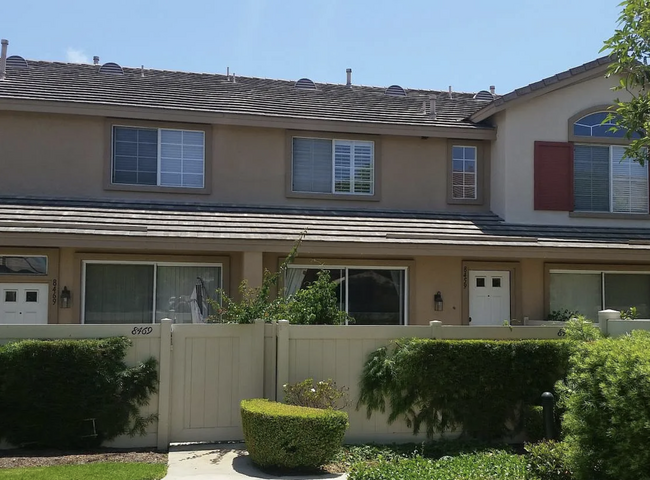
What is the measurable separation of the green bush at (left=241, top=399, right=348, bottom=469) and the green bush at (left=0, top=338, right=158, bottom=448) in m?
1.84

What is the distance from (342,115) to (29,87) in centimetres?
681

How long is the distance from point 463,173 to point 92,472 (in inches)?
435

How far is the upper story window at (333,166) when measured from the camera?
1544 centimetres

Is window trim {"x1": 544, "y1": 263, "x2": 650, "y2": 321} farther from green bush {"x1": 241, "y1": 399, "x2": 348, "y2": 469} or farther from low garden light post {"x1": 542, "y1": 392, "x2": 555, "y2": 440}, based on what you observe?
green bush {"x1": 241, "y1": 399, "x2": 348, "y2": 469}

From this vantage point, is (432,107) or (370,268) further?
(432,107)

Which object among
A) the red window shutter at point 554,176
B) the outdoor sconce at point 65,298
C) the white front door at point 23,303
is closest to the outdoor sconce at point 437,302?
the red window shutter at point 554,176

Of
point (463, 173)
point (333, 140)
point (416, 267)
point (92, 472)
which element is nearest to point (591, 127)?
point (463, 173)

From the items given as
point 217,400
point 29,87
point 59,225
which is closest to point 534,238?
point 217,400

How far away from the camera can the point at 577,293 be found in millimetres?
15383

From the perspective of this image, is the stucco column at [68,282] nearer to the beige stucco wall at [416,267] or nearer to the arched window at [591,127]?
the beige stucco wall at [416,267]

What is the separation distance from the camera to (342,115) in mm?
15859

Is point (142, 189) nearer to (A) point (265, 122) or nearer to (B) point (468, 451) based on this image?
(A) point (265, 122)

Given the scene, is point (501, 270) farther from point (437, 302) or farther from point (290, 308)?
point (290, 308)

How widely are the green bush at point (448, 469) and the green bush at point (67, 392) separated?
10.4ft
